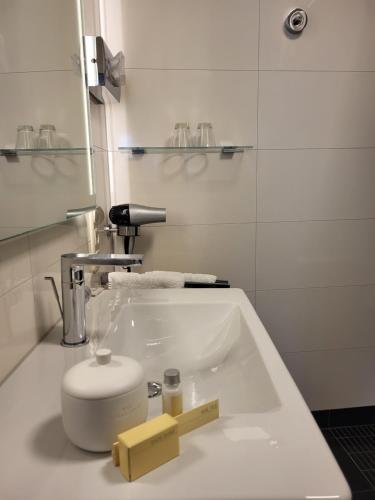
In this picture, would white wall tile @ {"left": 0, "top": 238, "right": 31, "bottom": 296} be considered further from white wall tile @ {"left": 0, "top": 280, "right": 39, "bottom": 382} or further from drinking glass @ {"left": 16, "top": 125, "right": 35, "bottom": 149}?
drinking glass @ {"left": 16, "top": 125, "right": 35, "bottom": 149}

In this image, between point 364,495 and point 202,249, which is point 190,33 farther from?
point 364,495

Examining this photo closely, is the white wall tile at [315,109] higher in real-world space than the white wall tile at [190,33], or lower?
lower

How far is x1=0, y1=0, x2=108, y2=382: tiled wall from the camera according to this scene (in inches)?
22.3

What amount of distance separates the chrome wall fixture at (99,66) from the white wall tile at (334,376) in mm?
1225

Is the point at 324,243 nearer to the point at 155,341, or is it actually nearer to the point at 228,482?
the point at 155,341

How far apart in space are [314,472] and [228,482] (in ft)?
0.30

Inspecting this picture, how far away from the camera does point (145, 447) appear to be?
0.36 m

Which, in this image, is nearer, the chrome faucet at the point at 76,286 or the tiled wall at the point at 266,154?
the chrome faucet at the point at 76,286

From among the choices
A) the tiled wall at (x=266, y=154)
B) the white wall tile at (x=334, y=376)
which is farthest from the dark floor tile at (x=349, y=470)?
the tiled wall at (x=266, y=154)

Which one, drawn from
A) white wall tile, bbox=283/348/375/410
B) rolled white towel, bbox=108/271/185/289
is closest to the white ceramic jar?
rolled white towel, bbox=108/271/185/289

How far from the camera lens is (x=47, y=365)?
62cm

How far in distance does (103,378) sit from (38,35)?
670 mm

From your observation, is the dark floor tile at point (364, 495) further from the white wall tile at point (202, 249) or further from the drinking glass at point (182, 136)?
the drinking glass at point (182, 136)

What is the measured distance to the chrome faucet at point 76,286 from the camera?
2.16 feet
